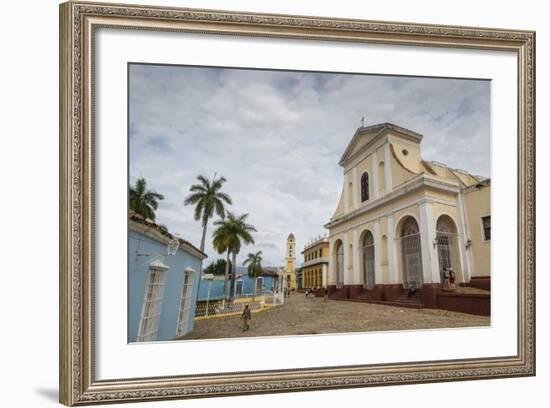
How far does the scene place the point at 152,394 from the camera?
5.51 meters

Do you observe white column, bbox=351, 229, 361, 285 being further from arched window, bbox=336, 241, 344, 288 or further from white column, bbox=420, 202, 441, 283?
white column, bbox=420, 202, 441, 283

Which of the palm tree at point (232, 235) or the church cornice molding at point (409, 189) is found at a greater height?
the church cornice molding at point (409, 189)

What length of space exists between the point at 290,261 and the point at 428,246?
1.69 m

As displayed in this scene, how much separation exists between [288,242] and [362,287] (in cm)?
109

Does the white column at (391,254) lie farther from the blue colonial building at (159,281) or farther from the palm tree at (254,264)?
the blue colonial building at (159,281)

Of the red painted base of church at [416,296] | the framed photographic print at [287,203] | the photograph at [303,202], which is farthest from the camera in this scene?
the red painted base of church at [416,296]

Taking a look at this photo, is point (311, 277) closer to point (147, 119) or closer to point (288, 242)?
point (288, 242)

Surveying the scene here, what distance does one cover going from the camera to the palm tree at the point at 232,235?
5801 millimetres

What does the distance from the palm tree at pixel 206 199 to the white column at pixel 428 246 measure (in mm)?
2394

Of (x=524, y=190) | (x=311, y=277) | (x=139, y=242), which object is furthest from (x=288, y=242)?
(x=524, y=190)

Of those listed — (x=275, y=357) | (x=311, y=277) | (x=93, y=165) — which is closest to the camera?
(x=93, y=165)

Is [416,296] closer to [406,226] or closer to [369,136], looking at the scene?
[406,226]

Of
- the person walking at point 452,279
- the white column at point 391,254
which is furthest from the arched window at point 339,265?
the person walking at point 452,279

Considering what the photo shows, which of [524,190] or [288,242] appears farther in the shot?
[524,190]
